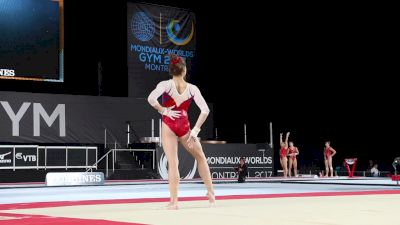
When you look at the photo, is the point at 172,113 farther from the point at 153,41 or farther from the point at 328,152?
the point at 153,41

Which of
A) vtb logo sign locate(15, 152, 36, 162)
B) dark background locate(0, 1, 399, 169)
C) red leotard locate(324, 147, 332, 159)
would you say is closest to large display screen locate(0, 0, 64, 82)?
vtb logo sign locate(15, 152, 36, 162)

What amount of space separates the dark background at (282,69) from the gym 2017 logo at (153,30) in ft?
3.98

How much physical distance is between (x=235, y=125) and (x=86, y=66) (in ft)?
22.2

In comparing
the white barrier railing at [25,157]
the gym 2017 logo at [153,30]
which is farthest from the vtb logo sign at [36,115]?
the gym 2017 logo at [153,30]

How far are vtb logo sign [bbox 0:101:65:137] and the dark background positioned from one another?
2.18m

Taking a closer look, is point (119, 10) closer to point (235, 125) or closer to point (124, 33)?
point (124, 33)

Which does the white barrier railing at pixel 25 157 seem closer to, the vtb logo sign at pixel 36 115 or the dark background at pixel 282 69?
the vtb logo sign at pixel 36 115

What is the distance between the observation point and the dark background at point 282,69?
81.5ft

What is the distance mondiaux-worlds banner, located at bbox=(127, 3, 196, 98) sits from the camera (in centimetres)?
2464

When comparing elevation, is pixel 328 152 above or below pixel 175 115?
below

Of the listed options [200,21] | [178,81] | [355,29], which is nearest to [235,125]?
[200,21]

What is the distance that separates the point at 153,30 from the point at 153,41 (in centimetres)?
42

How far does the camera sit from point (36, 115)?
2320 centimetres

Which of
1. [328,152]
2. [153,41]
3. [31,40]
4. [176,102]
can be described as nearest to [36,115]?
[31,40]
